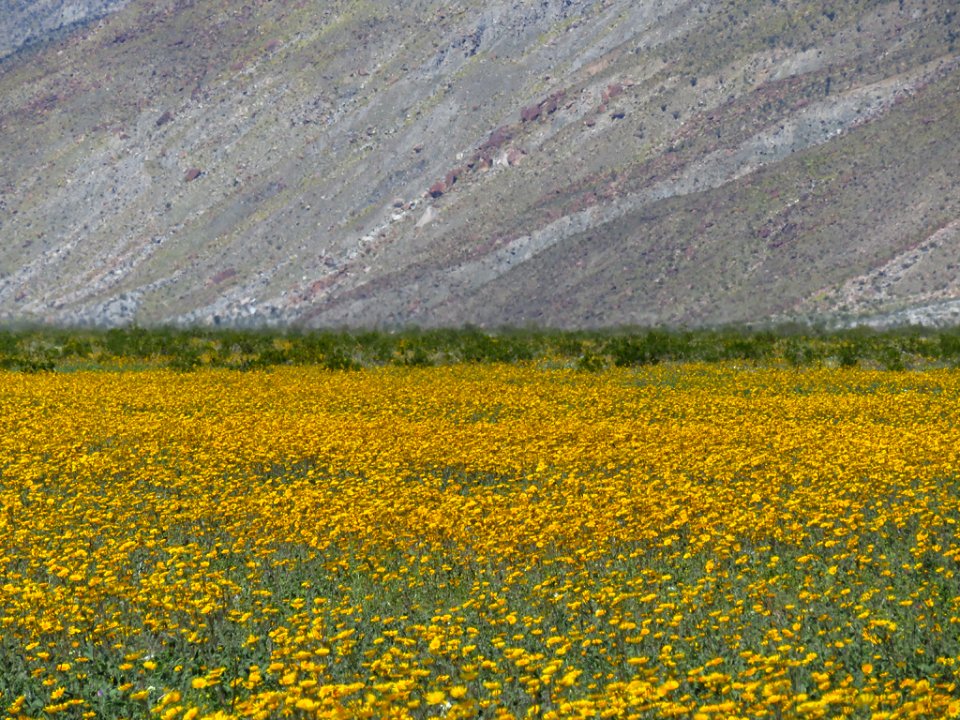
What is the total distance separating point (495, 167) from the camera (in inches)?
5236

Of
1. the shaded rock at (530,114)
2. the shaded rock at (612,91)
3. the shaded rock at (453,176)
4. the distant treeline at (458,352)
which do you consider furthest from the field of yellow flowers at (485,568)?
the shaded rock at (530,114)

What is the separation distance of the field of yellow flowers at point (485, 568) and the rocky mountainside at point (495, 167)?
5955 cm

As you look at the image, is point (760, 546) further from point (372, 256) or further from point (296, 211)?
point (296, 211)

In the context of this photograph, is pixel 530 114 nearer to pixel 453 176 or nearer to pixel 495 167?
pixel 495 167

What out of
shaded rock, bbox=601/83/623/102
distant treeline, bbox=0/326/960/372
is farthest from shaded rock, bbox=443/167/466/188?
distant treeline, bbox=0/326/960/372

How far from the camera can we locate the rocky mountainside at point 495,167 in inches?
3819

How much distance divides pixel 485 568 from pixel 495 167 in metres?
125

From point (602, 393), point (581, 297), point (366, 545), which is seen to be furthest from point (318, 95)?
point (366, 545)

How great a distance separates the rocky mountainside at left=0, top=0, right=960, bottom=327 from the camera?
97000 millimetres

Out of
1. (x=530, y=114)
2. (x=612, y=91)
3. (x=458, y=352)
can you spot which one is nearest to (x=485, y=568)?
(x=458, y=352)

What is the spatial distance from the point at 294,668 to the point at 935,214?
92.6 metres

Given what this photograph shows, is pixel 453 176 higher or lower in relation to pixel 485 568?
lower

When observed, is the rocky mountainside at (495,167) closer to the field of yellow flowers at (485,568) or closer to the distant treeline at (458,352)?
the distant treeline at (458,352)

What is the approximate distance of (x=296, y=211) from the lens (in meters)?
138
